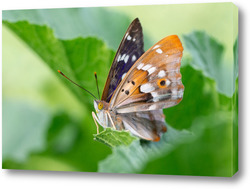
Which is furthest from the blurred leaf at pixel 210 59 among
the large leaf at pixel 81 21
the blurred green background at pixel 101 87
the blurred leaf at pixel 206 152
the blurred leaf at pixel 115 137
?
the blurred leaf at pixel 115 137

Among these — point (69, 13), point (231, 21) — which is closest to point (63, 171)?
point (69, 13)

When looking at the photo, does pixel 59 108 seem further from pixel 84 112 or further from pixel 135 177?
pixel 135 177

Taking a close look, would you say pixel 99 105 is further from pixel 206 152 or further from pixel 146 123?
pixel 206 152

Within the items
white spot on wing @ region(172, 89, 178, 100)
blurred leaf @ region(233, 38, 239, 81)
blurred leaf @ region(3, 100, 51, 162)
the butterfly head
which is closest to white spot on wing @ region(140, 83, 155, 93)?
white spot on wing @ region(172, 89, 178, 100)

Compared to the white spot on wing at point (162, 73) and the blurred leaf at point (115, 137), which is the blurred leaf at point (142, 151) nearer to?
the blurred leaf at point (115, 137)

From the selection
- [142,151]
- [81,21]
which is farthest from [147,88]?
[81,21]

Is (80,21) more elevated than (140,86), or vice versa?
(80,21)

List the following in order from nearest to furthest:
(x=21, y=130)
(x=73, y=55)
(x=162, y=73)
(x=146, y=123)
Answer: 1. (x=162, y=73)
2. (x=146, y=123)
3. (x=73, y=55)
4. (x=21, y=130)
